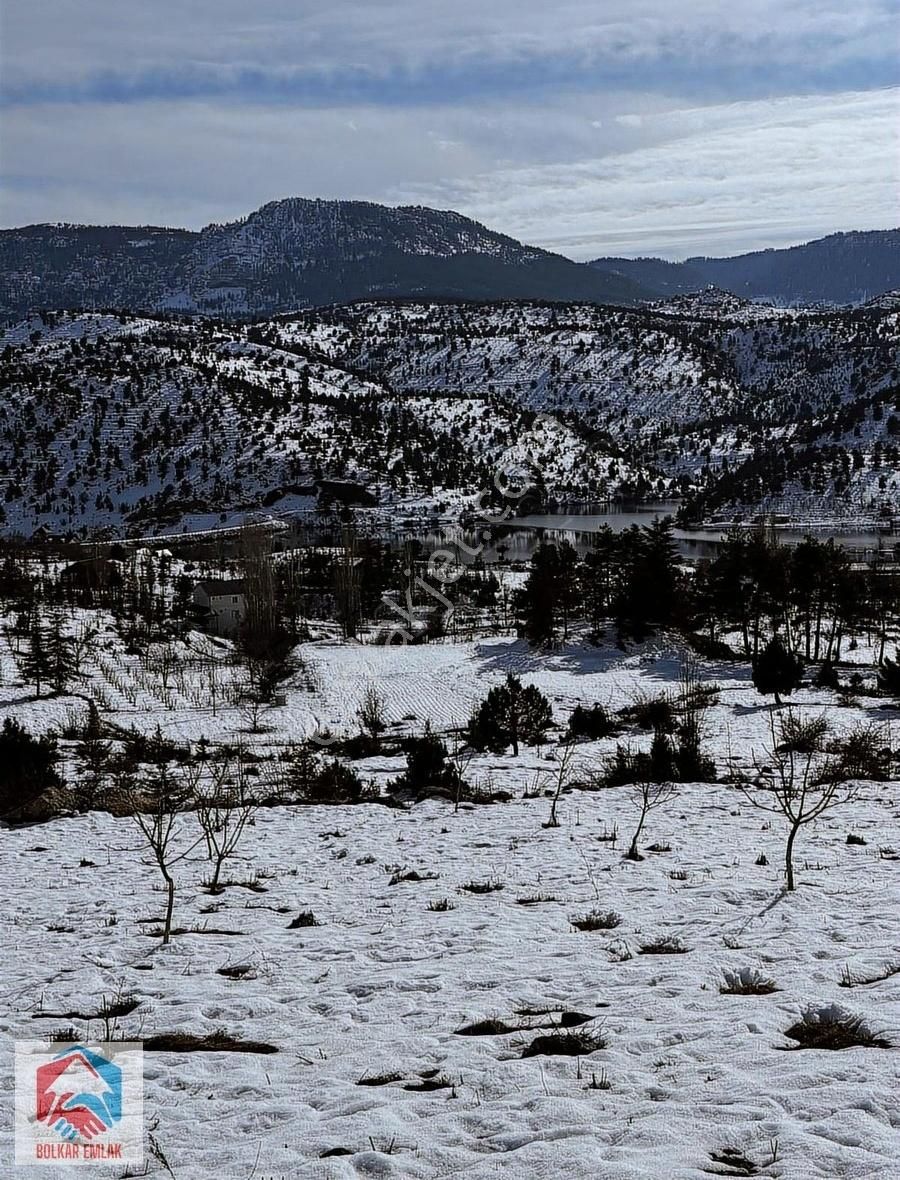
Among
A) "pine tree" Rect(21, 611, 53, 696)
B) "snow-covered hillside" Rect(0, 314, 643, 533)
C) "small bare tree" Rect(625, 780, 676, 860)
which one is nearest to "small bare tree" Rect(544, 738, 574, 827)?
"small bare tree" Rect(625, 780, 676, 860)

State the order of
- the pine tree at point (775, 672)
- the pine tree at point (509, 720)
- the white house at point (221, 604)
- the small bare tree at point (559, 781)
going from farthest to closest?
1. the white house at point (221, 604)
2. the pine tree at point (775, 672)
3. the pine tree at point (509, 720)
4. the small bare tree at point (559, 781)

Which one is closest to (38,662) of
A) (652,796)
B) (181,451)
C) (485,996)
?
(652,796)

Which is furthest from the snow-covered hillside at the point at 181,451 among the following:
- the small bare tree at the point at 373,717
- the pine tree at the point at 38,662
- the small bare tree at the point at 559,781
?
the small bare tree at the point at 559,781

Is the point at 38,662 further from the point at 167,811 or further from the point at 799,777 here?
the point at 799,777

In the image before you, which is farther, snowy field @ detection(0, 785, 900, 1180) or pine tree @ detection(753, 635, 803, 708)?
pine tree @ detection(753, 635, 803, 708)

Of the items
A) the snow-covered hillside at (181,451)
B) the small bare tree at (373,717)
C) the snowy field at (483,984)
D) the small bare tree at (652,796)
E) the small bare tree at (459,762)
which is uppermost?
the snow-covered hillside at (181,451)

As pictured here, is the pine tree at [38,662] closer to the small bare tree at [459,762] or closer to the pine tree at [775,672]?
the small bare tree at [459,762]

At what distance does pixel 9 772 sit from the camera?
Result: 22.8 m

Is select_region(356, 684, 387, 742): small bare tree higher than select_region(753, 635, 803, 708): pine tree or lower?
lower

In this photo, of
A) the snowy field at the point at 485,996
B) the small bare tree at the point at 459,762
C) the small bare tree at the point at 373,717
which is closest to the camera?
the snowy field at the point at 485,996

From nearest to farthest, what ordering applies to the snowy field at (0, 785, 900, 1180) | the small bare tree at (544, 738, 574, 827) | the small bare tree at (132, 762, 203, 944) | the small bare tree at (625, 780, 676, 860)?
1. the snowy field at (0, 785, 900, 1180)
2. the small bare tree at (132, 762, 203, 944)
3. the small bare tree at (544, 738, 574, 827)
4. the small bare tree at (625, 780, 676, 860)

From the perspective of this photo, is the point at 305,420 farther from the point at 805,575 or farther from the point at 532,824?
the point at 532,824

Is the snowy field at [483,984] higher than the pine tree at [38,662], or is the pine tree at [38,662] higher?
the snowy field at [483,984]

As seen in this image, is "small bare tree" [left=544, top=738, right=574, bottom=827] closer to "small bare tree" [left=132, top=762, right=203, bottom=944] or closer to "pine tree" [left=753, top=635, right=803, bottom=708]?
"small bare tree" [left=132, top=762, right=203, bottom=944]
